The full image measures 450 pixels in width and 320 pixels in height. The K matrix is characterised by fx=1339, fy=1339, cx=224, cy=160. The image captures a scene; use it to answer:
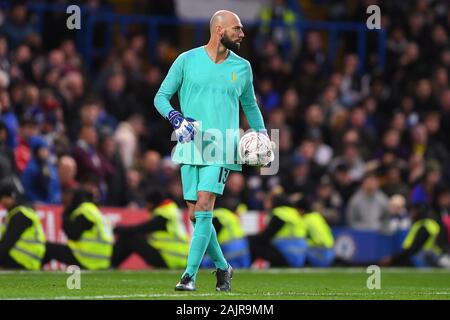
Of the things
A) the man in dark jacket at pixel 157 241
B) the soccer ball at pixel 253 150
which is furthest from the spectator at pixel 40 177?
the soccer ball at pixel 253 150

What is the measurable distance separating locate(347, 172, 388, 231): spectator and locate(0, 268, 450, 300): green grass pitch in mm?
3784

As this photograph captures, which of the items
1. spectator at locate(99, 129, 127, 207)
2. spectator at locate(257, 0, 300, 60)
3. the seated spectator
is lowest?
the seated spectator

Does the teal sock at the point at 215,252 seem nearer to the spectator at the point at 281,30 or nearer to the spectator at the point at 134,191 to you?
the spectator at the point at 134,191

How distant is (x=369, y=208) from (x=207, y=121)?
10.4 m

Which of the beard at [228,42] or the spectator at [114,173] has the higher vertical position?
the beard at [228,42]

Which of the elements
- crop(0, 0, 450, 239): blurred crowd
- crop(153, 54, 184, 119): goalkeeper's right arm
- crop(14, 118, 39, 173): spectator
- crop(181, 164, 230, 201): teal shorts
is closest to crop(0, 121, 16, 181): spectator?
crop(0, 0, 450, 239): blurred crowd

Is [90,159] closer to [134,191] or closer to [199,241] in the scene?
[134,191]

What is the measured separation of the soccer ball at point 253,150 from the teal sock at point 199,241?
595 millimetres

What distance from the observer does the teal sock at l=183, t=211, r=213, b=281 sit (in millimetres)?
11555

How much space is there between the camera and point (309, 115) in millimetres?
23234

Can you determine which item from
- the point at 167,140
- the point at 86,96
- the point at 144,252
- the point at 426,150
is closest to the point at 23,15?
the point at 86,96

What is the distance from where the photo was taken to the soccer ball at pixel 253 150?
11719 millimetres

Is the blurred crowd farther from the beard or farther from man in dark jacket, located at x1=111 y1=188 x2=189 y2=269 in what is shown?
the beard

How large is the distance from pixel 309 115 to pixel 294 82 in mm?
1392
